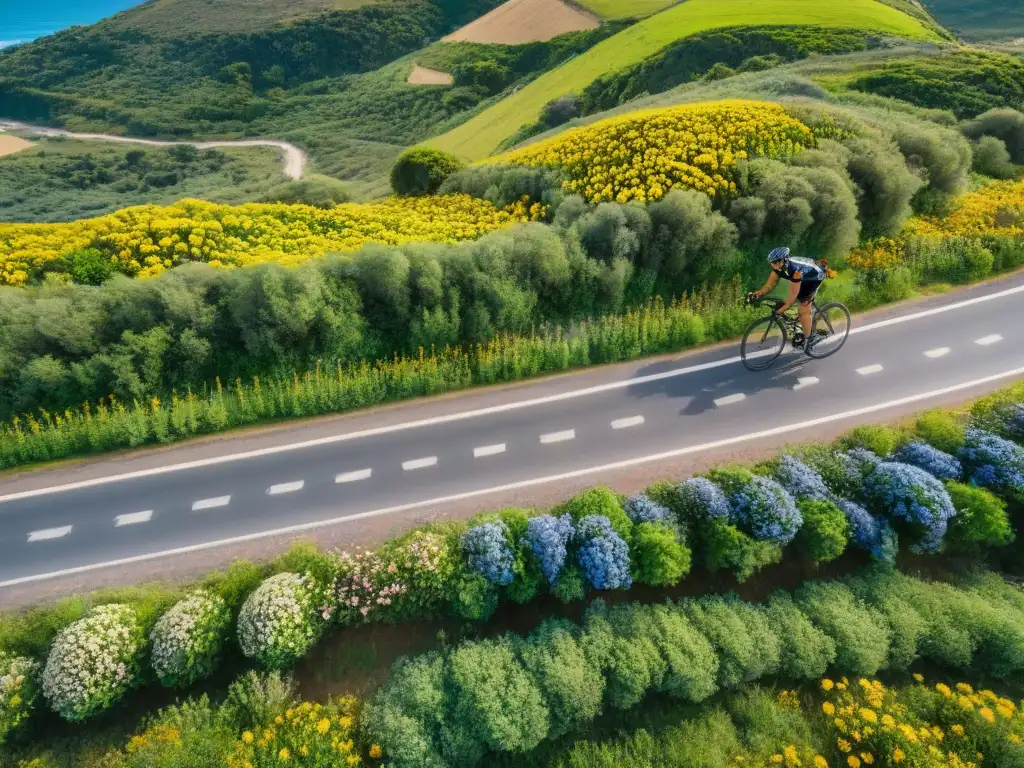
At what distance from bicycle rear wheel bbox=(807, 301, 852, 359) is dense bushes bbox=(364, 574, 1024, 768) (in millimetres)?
6074

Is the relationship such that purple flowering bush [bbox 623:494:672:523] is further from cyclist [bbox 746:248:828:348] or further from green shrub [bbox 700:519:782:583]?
cyclist [bbox 746:248:828:348]

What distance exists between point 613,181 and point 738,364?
28.3ft

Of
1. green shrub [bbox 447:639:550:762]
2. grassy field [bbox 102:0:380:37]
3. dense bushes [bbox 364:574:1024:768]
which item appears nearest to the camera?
green shrub [bbox 447:639:550:762]

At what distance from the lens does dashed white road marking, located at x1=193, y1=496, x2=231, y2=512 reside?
11.2 m

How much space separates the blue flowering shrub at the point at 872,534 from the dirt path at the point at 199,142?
60.5m

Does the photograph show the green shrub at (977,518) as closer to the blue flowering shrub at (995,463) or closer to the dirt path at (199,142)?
the blue flowering shrub at (995,463)

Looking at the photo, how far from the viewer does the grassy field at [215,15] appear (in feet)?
323

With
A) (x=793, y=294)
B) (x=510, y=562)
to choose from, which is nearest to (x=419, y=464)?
(x=510, y=562)

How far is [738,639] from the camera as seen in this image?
8.41 m

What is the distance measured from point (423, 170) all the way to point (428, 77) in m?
60.5

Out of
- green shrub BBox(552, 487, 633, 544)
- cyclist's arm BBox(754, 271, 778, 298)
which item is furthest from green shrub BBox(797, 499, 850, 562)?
cyclist's arm BBox(754, 271, 778, 298)

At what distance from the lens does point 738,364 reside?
13.9m

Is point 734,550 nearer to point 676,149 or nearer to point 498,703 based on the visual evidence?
point 498,703

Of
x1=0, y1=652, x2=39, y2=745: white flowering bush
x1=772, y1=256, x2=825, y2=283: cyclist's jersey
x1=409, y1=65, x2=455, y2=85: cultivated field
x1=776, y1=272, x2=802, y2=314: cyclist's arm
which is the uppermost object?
x1=409, y1=65, x2=455, y2=85: cultivated field
